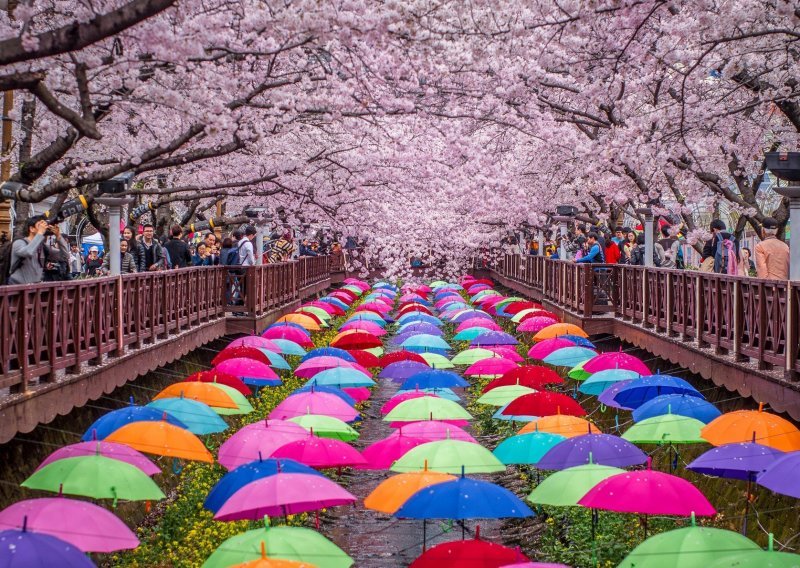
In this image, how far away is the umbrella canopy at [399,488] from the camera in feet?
30.9

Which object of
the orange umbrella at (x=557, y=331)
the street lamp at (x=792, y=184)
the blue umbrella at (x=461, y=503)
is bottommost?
the blue umbrella at (x=461, y=503)

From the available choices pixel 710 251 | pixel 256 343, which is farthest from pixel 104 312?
pixel 710 251

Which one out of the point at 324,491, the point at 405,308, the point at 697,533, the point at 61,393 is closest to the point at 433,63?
the point at 61,393

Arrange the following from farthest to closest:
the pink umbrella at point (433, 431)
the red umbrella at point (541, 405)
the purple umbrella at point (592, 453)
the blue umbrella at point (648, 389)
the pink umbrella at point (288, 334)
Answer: the pink umbrella at point (288, 334) < the blue umbrella at point (648, 389) < the red umbrella at point (541, 405) < the pink umbrella at point (433, 431) < the purple umbrella at point (592, 453)

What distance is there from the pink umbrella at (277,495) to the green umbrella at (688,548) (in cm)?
260

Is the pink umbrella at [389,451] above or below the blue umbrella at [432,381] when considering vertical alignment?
below

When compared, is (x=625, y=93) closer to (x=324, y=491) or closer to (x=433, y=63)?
(x=433, y=63)

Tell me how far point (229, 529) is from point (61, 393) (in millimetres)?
2892

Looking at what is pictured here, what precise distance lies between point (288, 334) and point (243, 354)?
15.5 feet

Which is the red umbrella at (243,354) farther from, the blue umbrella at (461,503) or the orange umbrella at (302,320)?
the blue umbrella at (461,503)

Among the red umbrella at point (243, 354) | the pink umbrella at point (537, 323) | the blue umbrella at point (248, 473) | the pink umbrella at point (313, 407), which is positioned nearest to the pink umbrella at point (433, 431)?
the pink umbrella at point (313, 407)

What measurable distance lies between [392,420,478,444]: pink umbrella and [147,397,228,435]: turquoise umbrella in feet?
7.47

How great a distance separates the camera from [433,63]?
17.3 meters

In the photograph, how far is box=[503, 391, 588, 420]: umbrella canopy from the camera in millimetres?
13930
